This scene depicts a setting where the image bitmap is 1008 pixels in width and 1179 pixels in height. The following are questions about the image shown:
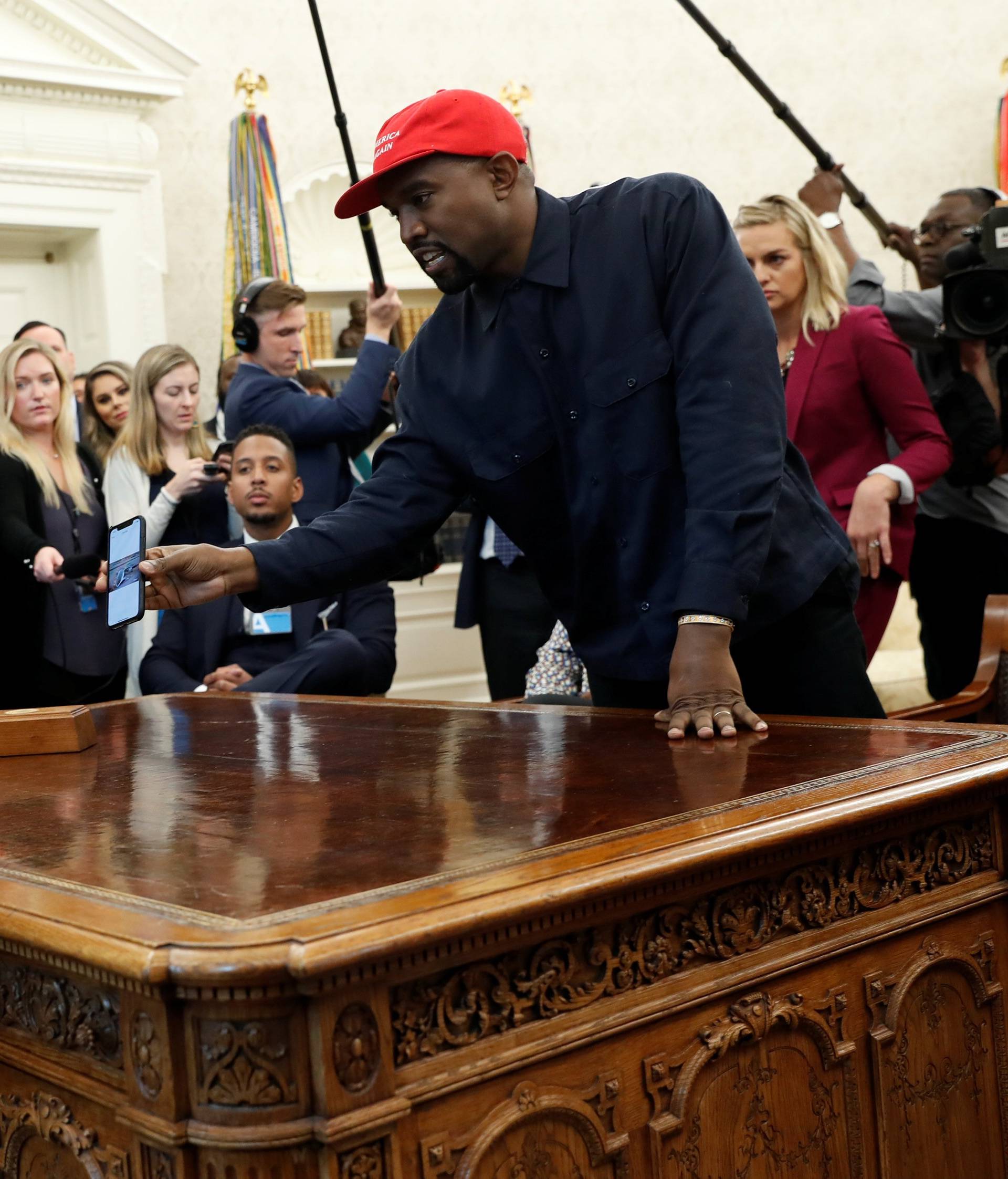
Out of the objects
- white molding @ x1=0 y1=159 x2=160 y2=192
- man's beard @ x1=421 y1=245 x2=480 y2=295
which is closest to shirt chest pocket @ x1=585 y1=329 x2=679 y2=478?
man's beard @ x1=421 y1=245 x2=480 y2=295

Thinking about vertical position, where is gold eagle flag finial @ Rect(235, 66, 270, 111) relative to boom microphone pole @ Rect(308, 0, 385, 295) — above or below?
above

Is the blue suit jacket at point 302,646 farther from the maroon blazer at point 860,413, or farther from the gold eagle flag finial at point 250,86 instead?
the gold eagle flag finial at point 250,86

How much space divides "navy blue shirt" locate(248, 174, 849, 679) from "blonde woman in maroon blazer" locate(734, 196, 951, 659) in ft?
3.29

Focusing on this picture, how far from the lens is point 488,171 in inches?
64.6

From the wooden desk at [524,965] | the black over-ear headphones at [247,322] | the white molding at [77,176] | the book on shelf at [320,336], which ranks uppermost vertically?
the white molding at [77,176]

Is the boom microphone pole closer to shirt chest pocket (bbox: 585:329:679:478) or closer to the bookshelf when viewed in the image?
the bookshelf

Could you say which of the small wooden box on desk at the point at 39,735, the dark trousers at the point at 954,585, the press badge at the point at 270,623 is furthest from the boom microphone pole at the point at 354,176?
the small wooden box on desk at the point at 39,735

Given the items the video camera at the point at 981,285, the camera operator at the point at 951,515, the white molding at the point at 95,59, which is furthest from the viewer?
the white molding at the point at 95,59

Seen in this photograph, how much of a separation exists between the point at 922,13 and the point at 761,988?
737cm

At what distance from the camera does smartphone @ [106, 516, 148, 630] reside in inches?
64.2

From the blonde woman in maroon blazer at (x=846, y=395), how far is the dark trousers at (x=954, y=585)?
0.48m

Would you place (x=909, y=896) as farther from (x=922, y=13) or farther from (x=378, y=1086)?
(x=922, y=13)

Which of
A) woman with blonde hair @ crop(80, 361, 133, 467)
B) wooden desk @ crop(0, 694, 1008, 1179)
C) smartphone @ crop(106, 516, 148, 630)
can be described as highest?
woman with blonde hair @ crop(80, 361, 133, 467)

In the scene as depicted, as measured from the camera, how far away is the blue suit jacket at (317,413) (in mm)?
3725
